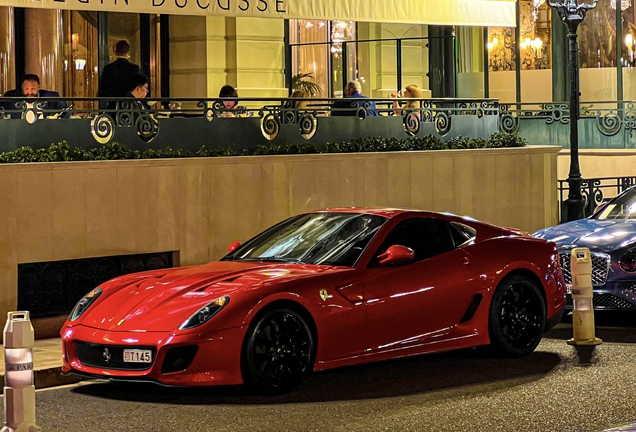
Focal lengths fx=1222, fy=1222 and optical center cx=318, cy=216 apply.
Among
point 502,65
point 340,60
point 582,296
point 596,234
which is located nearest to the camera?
point 582,296

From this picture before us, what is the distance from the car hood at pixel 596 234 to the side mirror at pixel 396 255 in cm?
357

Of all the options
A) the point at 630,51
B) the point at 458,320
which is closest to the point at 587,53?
the point at 630,51

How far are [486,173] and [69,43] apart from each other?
7.00 metres

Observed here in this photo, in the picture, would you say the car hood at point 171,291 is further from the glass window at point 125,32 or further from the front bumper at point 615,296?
the glass window at point 125,32

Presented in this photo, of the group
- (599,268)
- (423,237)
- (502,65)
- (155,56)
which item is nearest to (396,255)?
(423,237)

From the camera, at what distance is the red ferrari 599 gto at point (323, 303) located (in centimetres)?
898

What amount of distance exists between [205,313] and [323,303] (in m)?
0.98

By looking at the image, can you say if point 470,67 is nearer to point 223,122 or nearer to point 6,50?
point 6,50

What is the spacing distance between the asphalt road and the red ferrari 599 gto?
0.24 m

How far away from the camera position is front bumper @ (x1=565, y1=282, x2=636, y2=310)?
41.3 feet

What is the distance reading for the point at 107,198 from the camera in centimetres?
1374

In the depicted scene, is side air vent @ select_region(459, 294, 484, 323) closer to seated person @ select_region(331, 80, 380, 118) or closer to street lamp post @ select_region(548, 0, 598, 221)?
seated person @ select_region(331, 80, 380, 118)

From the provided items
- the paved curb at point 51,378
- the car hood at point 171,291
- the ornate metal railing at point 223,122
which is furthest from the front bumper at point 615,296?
the paved curb at point 51,378

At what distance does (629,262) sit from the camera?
1270 cm
